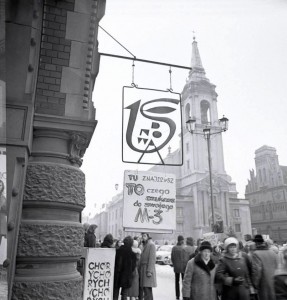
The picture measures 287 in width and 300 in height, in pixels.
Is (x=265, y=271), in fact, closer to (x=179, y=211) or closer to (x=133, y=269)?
(x=133, y=269)

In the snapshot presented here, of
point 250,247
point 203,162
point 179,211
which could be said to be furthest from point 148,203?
point 203,162

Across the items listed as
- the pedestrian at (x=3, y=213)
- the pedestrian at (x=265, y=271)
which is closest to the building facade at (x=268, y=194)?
the pedestrian at (x=265, y=271)

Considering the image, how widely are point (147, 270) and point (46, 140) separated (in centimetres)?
550

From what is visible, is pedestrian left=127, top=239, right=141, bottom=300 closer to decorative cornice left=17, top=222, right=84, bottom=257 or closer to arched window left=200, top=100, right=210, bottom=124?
decorative cornice left=17, top=222, right=84, bottom=257

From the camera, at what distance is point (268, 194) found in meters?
82.0

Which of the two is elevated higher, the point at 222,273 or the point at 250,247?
the point at 250,247

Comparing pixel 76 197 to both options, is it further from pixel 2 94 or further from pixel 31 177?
pixel 2 94

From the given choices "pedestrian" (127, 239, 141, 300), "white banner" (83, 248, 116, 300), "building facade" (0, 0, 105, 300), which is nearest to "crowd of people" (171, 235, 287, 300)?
"white banner" (83, 248, 116, 300)

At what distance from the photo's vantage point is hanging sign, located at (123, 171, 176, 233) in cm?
495

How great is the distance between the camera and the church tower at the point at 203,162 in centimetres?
6391

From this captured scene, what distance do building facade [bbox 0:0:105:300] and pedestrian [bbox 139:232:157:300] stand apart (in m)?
4.37

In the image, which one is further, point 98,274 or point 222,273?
point 98,274

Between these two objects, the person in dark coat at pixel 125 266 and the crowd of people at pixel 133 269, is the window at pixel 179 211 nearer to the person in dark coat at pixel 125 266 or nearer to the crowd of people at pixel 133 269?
the crowd of people at pixel 133 269

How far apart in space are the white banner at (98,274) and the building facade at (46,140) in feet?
5.18
